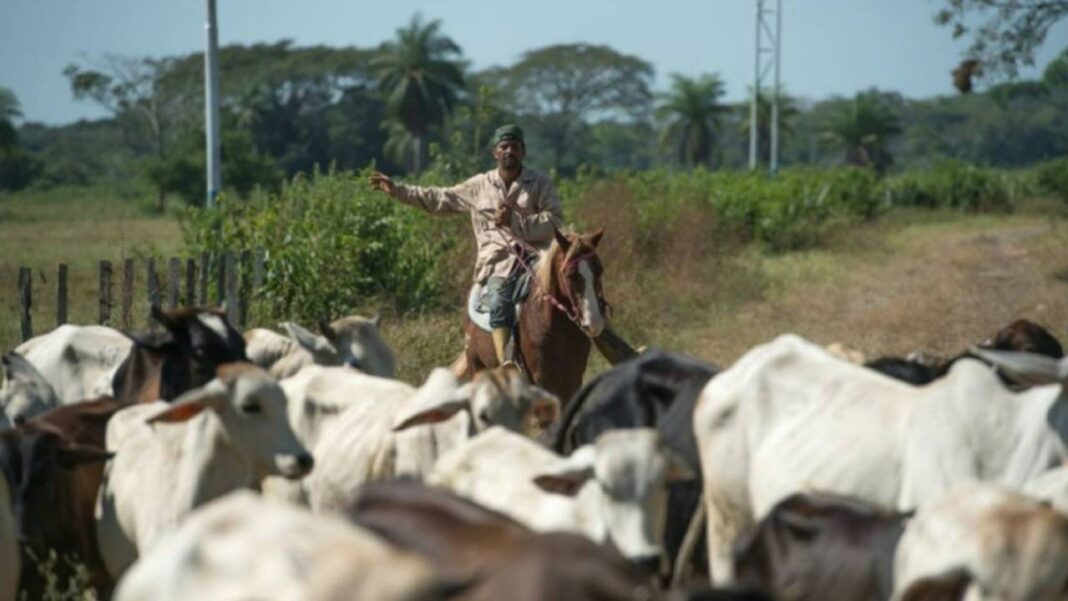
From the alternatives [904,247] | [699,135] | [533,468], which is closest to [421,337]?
[533,468]

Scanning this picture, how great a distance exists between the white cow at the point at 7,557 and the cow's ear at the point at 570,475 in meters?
1.84

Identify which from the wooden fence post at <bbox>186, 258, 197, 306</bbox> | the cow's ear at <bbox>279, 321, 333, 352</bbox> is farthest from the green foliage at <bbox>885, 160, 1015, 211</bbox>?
the cow's ear at <bbox>279, 321, 333, 352</bbox>

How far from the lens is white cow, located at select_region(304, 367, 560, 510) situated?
23.3ft

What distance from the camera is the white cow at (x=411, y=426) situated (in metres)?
7.10

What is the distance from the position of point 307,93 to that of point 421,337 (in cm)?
6349

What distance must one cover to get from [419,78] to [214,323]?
64486mm

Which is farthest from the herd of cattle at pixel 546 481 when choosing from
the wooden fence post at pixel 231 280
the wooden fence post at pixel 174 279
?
the wooden fence post at pixel 231 280

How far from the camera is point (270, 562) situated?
438 centimetres

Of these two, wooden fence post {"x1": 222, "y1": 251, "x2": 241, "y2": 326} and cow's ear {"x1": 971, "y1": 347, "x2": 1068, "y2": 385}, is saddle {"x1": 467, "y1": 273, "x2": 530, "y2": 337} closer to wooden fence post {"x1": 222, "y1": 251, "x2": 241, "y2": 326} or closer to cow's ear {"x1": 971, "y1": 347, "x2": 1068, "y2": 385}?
wooden fence post {"x1": 222, "y1": 251, "x2": 241, "y2": 326}

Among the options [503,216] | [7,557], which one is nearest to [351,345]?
[503,216]

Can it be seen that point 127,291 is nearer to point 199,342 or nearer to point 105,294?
point 105,294

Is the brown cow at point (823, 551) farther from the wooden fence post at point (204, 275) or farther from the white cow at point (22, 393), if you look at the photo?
the wooden fence post at point (204, 275)

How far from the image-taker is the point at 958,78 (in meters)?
29.9

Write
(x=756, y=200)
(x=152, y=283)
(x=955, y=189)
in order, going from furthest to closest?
(x=955, y=189), (x=756, y=200), (x=152, y=283)
